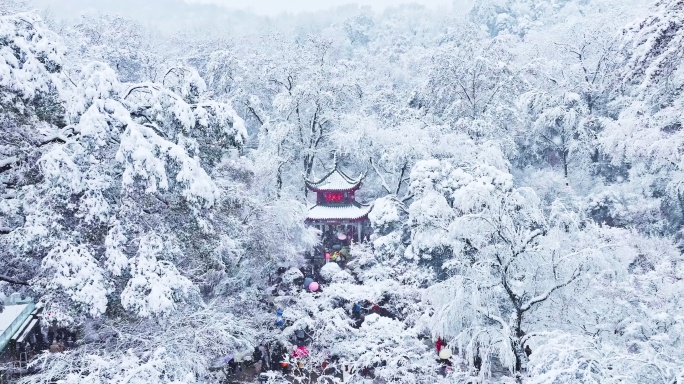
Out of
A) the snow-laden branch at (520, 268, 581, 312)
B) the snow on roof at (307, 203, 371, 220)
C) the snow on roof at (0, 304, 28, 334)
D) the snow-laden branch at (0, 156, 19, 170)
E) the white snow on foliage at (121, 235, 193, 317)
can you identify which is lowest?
the snow on roof at (307, 203, 371, 220)

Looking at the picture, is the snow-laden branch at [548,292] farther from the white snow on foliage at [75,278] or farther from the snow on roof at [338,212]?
the snow on roof at [338,212]

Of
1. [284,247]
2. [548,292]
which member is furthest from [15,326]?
[548,292]

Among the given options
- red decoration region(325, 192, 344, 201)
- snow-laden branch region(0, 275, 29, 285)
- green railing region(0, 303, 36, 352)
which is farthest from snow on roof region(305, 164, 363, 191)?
snow-laden branch region(0, 275, 29, 285)

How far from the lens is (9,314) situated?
12.4 m

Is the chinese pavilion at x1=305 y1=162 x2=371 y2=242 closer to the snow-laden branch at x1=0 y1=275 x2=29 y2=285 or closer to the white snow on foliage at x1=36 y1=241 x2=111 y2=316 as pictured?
the snow-laden branch at x1=0 y1=275 x2=29 y2=285

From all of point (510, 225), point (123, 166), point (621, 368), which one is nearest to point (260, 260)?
point (123, 166)

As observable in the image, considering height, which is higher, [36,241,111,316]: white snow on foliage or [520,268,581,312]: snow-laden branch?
[36,241,111,316]: white snow on foliage

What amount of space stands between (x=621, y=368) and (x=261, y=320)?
9.30 metres

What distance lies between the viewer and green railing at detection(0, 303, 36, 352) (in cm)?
1121

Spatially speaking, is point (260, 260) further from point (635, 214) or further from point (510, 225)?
point (635, 214)

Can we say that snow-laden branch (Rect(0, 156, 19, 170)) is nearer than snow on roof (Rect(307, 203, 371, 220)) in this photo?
Yes

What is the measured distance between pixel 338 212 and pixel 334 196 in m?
1.06

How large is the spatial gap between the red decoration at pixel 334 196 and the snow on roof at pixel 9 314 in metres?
15.6

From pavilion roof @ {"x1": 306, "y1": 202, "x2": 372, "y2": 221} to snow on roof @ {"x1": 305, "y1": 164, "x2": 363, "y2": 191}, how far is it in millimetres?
1102
